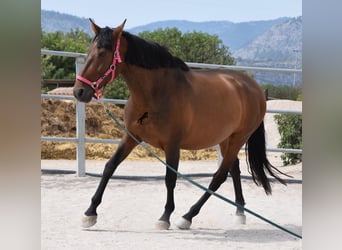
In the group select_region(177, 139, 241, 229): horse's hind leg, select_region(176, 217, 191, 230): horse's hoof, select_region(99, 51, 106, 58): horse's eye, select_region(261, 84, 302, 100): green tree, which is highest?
select_region(99, 51, 106, 58): horse's eye

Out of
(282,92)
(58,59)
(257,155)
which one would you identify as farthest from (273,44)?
(257,155)

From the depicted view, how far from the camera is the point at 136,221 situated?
337 centimetres

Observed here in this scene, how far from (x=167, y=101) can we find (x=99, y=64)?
0.46 meters

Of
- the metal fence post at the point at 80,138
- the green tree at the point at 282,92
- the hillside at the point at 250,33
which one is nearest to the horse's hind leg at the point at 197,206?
the metal fence post at the point at 80,138

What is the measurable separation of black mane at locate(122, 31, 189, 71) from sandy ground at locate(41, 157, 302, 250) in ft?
3.10

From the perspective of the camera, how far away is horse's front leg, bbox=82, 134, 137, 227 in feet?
9.95

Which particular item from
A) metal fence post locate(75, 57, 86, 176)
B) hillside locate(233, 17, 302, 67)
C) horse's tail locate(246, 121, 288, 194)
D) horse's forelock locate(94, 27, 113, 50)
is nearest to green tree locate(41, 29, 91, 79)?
metal fence post locate(75, 57, 86, 176)

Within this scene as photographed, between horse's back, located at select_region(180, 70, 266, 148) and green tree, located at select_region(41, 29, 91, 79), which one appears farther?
green tree, located at select_region(41, 29, 91, 79)

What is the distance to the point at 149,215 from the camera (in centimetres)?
354

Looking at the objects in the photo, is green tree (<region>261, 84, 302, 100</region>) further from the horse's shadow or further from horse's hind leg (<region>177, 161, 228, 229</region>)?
the horse's shadow
